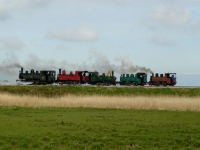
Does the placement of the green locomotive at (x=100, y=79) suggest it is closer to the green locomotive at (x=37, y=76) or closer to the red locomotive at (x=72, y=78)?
the red locomotive at (x=72, y=78)

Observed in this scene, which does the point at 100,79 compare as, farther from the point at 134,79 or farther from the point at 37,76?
the point at 37,76

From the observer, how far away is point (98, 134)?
16031 mm

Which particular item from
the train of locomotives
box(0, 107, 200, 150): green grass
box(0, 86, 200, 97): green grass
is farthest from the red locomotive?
box(0, 107, 200, 150): green grass

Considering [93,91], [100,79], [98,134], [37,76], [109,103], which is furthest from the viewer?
[100,79]

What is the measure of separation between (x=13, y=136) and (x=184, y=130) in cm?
766

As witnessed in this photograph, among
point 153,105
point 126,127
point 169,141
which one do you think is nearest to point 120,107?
point 153,105

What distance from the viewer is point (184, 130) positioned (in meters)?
17.4

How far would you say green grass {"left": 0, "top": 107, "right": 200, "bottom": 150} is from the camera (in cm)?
1388

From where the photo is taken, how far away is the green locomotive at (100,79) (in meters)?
61.6

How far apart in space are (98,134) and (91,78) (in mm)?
45529

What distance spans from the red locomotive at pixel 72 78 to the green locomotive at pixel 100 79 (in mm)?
1129

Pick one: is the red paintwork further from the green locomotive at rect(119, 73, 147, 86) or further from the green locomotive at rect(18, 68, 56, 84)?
the green locomotive at rect(119, 73, 147, 86)

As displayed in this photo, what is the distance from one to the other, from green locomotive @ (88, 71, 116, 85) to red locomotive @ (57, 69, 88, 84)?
1129 millimetres

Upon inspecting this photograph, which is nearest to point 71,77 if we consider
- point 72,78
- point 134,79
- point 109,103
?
point 72,78
